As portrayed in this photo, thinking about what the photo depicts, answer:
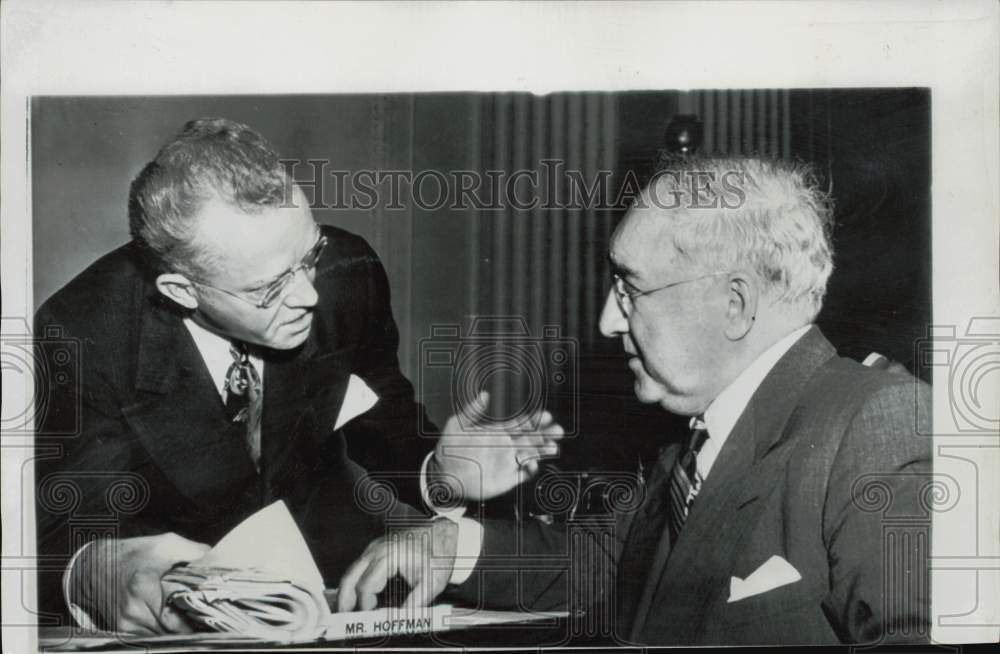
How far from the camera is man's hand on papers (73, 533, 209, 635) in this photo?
3.04m

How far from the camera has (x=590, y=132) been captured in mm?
3021

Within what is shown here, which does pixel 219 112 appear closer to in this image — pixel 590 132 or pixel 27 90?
pixel 27 90

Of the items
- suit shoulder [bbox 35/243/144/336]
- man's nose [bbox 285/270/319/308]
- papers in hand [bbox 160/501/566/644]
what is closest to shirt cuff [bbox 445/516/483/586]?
papers in hand [bbox 160/501/566/644]

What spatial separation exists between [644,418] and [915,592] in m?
1.03

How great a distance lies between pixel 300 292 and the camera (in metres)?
3.03

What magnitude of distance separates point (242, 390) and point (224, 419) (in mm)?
106

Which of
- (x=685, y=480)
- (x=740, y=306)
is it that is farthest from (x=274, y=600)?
(x=740, y=306)

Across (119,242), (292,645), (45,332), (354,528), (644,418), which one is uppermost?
(119,242)

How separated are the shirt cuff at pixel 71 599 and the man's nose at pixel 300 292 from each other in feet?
3.42

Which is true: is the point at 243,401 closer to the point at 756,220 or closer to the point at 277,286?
the point at 277,286

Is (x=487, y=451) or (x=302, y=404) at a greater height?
(x=302, y=404)

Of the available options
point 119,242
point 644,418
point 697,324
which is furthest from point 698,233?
point 119,242

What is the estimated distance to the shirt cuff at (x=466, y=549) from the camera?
3053mm

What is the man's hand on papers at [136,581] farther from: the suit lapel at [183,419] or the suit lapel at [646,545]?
the suit lapel at [646,545]
